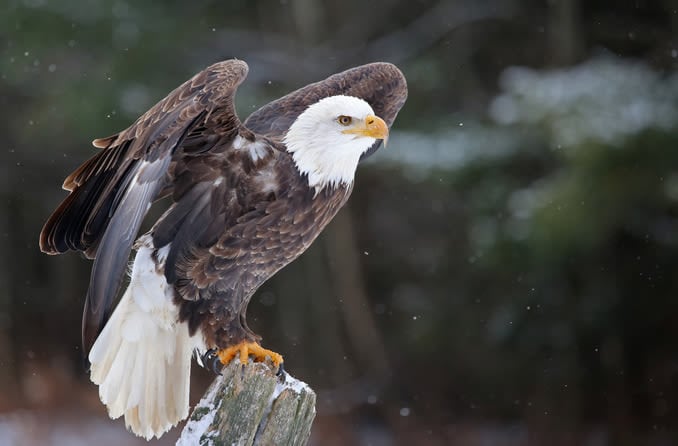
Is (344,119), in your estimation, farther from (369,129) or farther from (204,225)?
(204,225)

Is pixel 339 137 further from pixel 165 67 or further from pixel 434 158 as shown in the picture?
pixel 165 67

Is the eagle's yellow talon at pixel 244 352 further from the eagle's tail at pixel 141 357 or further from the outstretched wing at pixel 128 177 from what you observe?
the outstretched wing at pixel 128 177

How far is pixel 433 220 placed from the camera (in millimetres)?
9320

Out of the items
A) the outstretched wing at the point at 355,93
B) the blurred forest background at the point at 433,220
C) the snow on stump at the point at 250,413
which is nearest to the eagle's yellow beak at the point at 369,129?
the outstretched wing at the point at 355,93

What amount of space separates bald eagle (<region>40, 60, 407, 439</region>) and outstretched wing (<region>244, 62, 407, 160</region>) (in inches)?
17.8

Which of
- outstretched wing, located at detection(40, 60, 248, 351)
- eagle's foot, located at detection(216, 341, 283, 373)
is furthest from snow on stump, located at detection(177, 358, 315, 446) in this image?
eagle's foot, located at detection(216, 341, 283, 373)

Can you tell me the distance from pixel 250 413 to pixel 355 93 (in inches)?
82.2

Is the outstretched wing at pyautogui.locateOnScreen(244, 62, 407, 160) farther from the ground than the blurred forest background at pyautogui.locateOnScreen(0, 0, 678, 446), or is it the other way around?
the outstretched wing at pyautogui.locateOnScreen(244, 62, 407, 160)

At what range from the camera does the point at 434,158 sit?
24.0ft

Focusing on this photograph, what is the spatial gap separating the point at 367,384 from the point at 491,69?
10.6ft

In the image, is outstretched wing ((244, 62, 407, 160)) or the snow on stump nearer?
the snow on stump

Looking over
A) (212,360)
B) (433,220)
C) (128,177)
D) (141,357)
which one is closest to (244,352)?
(212,360)

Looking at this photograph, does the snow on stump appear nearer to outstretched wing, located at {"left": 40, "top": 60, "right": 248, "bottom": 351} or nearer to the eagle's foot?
outstretched wing, located at {"left": 40, "top": 60, "right": 248, "bottom": 351}

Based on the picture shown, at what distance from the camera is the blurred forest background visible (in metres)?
6.38
